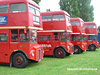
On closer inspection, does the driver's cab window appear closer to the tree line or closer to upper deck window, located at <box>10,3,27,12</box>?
upper deck window, located at <box>10,3,27,12</box>

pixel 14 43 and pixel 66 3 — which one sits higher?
pixel 66 3

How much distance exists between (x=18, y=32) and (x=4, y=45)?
1119 millimetres

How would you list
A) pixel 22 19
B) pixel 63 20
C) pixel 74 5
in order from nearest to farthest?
1. pixel 22 19
2. pixel 63 20
3. pixel 74 5

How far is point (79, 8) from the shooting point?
3216cm

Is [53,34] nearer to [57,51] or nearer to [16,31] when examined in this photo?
[57,51]

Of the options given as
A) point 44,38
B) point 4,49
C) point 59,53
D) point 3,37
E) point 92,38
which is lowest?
point 59,53

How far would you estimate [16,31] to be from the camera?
8500 mm

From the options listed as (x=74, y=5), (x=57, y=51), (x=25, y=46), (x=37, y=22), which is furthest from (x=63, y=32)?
(x=74, y=5)

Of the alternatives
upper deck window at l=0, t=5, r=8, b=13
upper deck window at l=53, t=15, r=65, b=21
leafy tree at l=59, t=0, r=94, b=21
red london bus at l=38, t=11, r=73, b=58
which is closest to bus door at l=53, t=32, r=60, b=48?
red london bus at l=38, t=11, r=73, b=58

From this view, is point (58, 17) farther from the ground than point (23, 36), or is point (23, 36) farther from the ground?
point (58, 17)

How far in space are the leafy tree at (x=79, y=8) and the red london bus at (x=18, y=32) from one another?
70.2 feet

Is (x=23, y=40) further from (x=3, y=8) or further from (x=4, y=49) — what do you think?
(x=3, y=8)

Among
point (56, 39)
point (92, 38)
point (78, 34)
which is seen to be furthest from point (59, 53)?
point (92, 38)

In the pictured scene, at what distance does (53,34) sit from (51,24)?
80 centimetres
